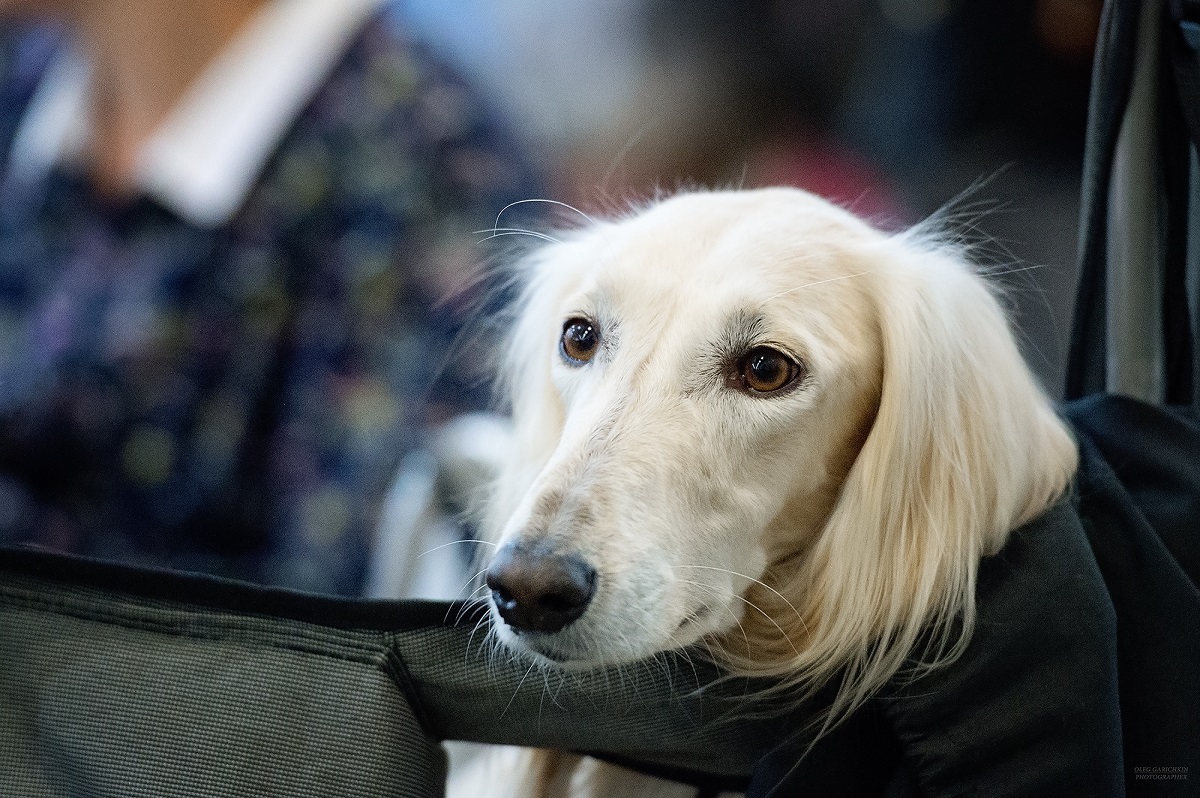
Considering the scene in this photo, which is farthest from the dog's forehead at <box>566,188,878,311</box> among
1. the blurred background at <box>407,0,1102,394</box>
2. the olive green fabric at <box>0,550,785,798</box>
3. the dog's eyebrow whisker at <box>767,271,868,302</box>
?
the blurred background at <box>407,0,1102,394</box>

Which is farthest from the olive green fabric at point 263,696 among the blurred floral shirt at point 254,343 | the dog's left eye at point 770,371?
the blurred floral shirt at point 254,343

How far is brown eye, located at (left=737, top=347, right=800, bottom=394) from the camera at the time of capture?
798mm

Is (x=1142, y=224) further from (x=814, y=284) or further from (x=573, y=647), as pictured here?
(x=573, y=647)

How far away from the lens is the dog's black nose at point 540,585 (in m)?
0.64

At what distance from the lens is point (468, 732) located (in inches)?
27.6

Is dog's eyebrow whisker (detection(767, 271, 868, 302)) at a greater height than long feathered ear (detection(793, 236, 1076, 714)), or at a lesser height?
greater

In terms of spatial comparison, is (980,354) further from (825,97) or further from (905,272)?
(825,97)

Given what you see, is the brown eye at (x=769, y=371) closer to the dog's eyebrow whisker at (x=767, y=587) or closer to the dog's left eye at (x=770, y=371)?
the dog's left eye at (x=770, y=371)

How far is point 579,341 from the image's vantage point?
2.99 ft

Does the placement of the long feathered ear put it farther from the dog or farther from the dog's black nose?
the dog's black nose

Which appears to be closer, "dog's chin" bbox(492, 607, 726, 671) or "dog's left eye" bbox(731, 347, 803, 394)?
"dog's chin" bbox(492, 607, 726, 671)

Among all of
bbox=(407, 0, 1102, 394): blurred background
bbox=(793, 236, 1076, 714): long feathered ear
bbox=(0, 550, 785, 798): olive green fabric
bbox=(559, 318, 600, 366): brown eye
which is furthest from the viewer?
bbox=(407, 0, 1102, 394): blurred background

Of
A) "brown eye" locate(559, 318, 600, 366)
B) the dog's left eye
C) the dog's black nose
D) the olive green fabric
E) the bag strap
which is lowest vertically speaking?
the olive green fabric

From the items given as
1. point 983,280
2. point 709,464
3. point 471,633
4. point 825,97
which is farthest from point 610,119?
point 471,633
